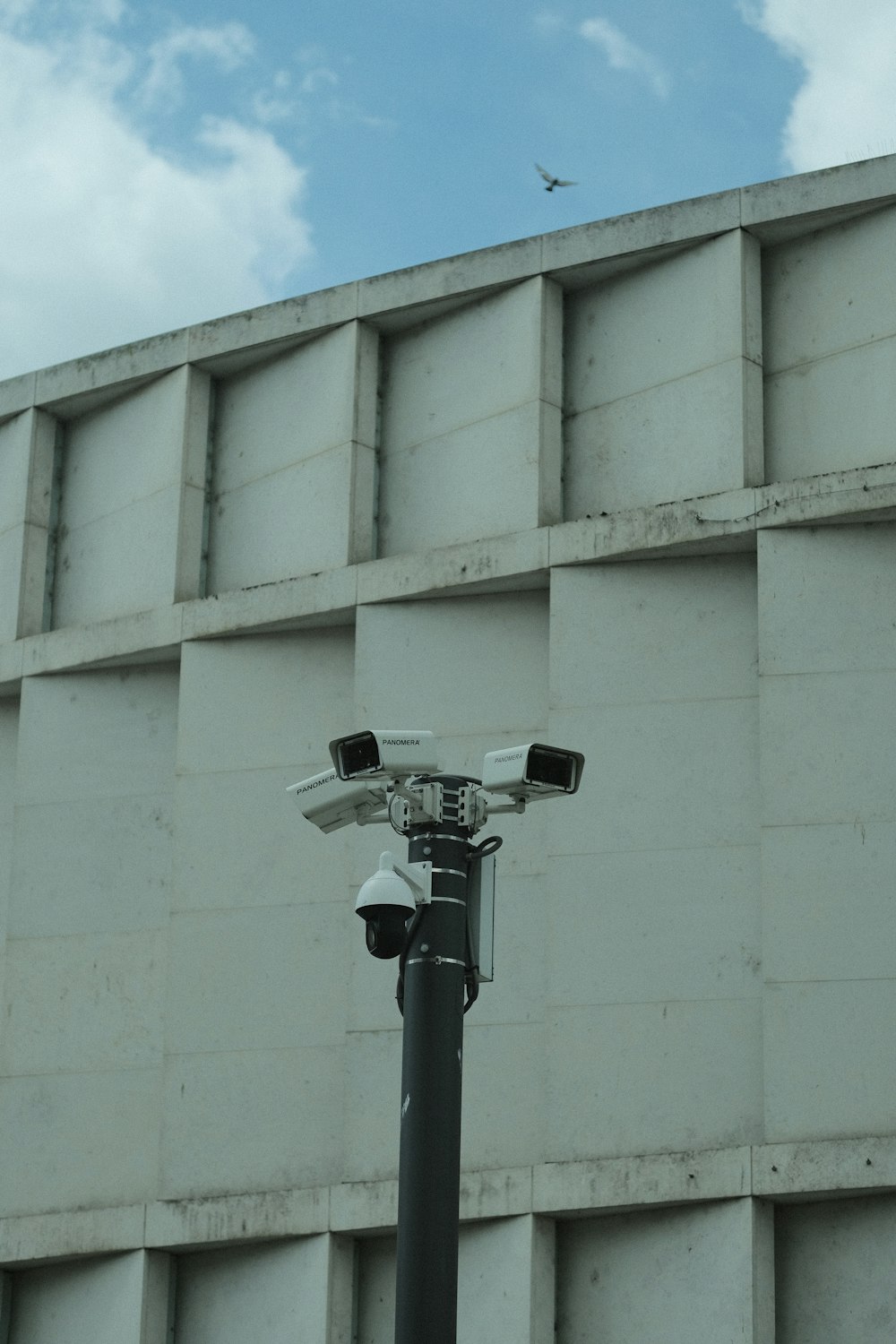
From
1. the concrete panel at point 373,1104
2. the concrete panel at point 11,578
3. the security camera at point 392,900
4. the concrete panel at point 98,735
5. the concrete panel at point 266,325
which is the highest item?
the concrete panel at point 266,325

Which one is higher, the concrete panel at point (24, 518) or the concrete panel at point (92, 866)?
the concrete panel at point (24, 518)

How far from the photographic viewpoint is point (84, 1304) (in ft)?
67.5

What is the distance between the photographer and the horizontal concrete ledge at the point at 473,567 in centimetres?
1880

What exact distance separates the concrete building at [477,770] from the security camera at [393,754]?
6.93m

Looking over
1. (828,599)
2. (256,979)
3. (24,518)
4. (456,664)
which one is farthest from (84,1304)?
(828,599)

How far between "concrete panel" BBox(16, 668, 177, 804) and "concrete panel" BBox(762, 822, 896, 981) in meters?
7.03

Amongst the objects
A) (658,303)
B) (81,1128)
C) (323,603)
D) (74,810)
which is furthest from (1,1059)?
(658,303)

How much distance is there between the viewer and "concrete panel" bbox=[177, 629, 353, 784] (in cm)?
2133

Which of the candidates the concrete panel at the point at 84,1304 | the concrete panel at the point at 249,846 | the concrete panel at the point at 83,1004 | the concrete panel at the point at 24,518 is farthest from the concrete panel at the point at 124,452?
the concrete panel at the point at 84,1304

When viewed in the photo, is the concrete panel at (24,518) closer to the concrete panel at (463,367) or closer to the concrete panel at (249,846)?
the concrete panel at (249,846)

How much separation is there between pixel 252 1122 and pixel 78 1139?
2.09 m

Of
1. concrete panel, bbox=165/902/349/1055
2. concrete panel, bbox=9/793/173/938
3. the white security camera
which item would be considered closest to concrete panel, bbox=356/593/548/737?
concrete panel, bbox=165/902/349/1055

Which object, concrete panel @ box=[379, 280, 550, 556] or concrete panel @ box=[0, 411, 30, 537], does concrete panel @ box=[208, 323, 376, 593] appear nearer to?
concrete panel @ box=[379, 280, 550, 556]

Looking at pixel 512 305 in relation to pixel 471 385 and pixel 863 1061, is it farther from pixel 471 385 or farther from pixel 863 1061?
pixel 863 1061
